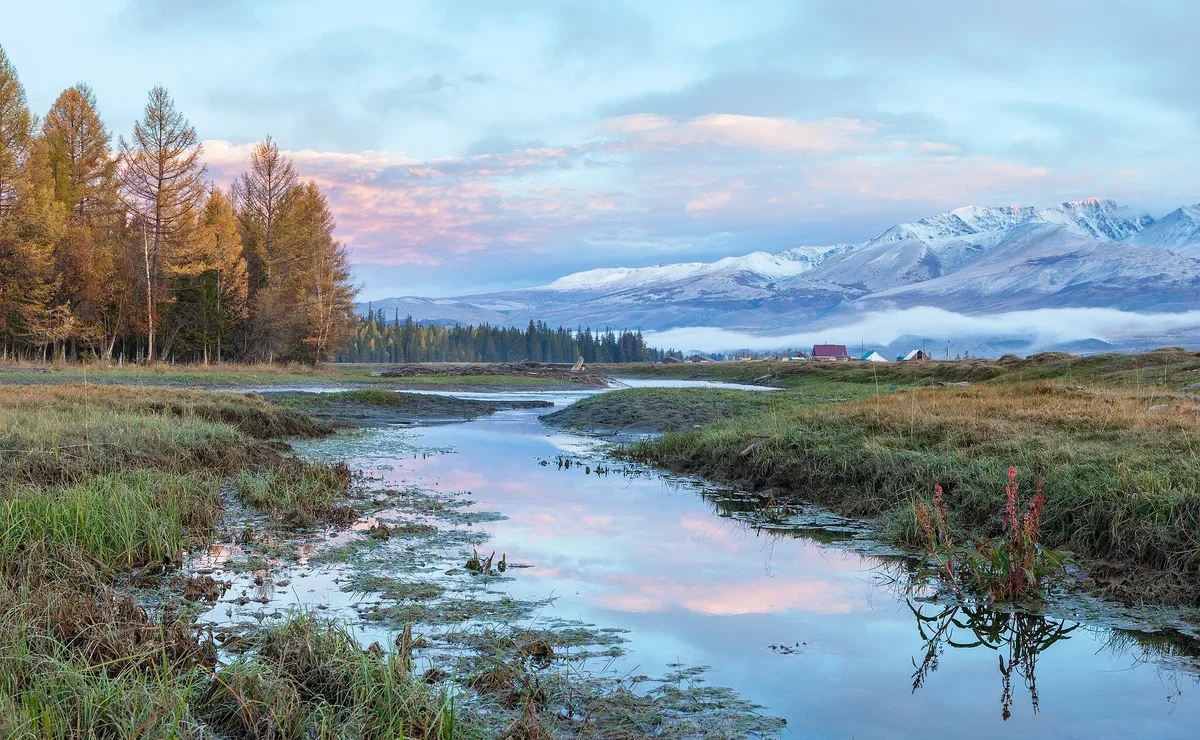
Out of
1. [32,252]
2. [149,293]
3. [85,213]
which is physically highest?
[85,213]

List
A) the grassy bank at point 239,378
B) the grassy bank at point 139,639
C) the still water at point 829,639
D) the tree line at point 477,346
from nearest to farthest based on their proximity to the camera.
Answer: the grassy bank at point 139,639 → the still water at point 829,639 → the grassy bank at point 239,378 → the tree line at point 477,346

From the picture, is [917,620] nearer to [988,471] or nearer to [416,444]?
[988,471]

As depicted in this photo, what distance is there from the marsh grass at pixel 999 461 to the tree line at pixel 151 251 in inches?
1410

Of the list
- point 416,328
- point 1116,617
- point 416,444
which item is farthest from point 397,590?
point 416,328

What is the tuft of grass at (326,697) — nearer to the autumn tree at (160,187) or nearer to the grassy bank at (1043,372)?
the grassy bank at (1043,372)

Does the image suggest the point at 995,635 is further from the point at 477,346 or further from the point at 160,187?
the point at 477,346

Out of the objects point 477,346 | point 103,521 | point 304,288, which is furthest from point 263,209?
point 477,346

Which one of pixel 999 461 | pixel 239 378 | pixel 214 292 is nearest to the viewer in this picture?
pixel 999 461

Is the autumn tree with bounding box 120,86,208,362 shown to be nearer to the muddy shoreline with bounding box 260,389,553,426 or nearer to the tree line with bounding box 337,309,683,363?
the muddy shoreline with bounding box 260,389,553,426

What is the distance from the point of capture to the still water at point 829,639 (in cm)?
549

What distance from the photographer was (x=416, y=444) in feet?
73.3

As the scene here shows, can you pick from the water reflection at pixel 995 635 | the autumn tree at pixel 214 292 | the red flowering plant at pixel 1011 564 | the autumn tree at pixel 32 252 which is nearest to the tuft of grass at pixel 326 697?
the water reflection at pixel 995 635

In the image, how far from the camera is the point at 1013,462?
11.3 meters

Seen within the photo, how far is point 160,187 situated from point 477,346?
5063 inches
